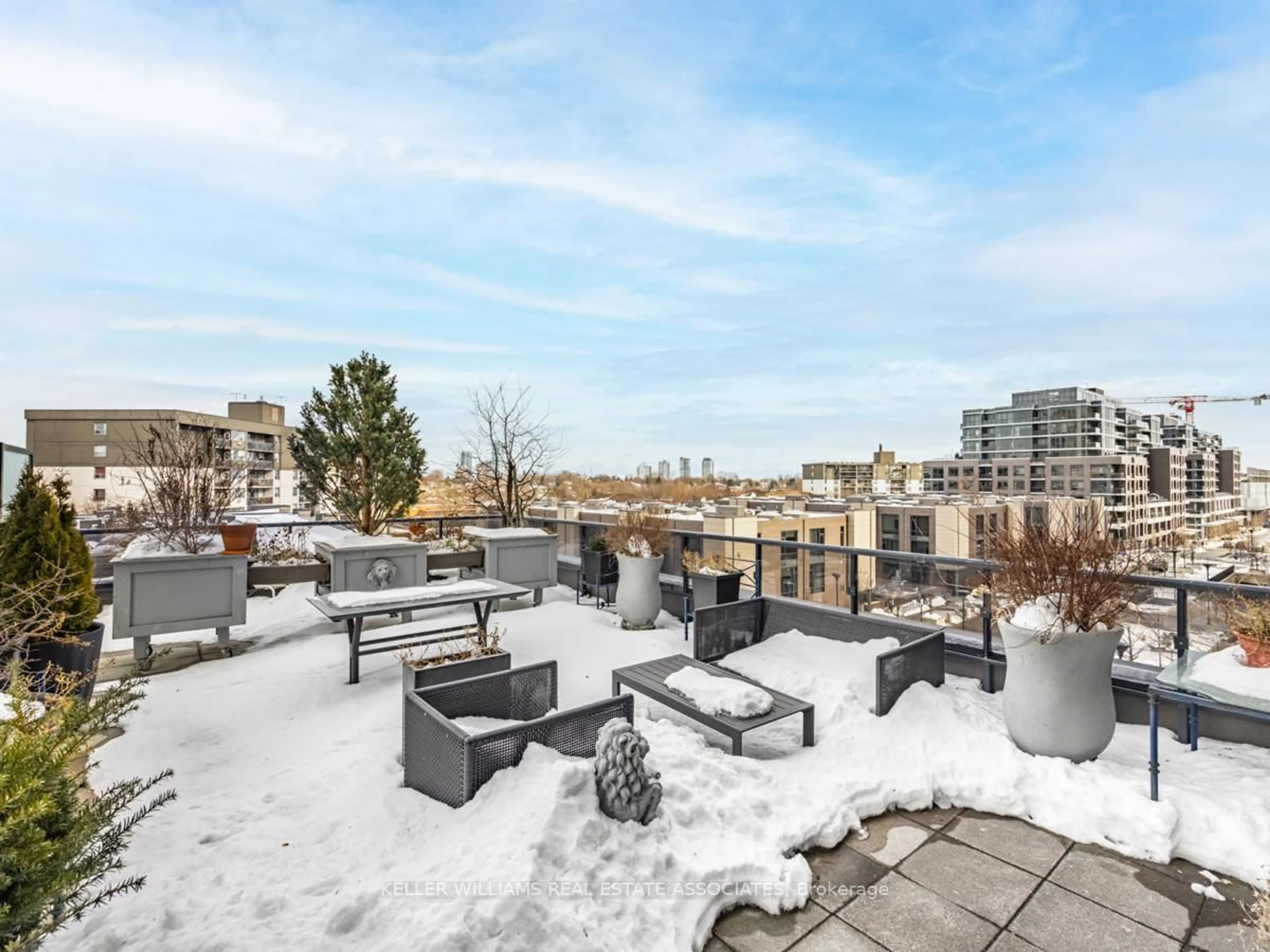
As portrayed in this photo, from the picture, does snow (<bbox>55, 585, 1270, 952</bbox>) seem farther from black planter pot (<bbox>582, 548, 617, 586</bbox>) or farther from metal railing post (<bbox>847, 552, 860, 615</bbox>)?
black planter pot (<bbox>582, 548, 617, 586</bbox>)

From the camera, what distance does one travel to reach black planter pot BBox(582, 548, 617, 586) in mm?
7055

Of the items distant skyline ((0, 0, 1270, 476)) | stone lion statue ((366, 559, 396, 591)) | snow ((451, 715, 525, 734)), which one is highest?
distant skyline ((0, 0, 1270, 476))

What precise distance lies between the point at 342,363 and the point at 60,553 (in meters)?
4.93

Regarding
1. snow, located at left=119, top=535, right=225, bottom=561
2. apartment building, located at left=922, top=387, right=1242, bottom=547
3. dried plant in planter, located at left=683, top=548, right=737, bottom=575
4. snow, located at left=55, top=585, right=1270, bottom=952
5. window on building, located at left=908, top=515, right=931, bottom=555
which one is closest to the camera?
snow, located at left=55, top=585, right=1270, bottom=952

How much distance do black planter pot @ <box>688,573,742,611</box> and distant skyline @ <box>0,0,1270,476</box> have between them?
5026 mm

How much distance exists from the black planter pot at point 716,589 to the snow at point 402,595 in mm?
1936

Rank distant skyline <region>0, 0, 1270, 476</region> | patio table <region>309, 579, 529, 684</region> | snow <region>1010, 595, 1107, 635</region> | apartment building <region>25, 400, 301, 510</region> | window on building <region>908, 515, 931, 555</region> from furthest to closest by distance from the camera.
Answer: window on building <region>908, 515, 931, 555</region> → apartment building <region>25, 400, 301, 510</region> → distant skyline <region>0, 0, 1270, 476</region> → patio table <region>309, 579, 529, 684</region> → snow <region>1010, 595, 1107, 635</region>

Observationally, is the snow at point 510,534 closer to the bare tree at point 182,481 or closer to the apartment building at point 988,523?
the bare tree at point 182,481

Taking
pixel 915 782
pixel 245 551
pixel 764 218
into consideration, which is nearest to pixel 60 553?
pixel 245 551

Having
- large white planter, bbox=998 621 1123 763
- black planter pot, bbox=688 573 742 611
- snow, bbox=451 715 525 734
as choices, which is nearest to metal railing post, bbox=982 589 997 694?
large white planter, bbox=998 621 1123 763

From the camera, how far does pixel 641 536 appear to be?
6066mm

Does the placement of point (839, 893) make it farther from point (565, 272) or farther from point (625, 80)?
point (565, 272)

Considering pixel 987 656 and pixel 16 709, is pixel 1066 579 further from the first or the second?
pixel 16 709

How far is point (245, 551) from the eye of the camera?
6.65 metres
